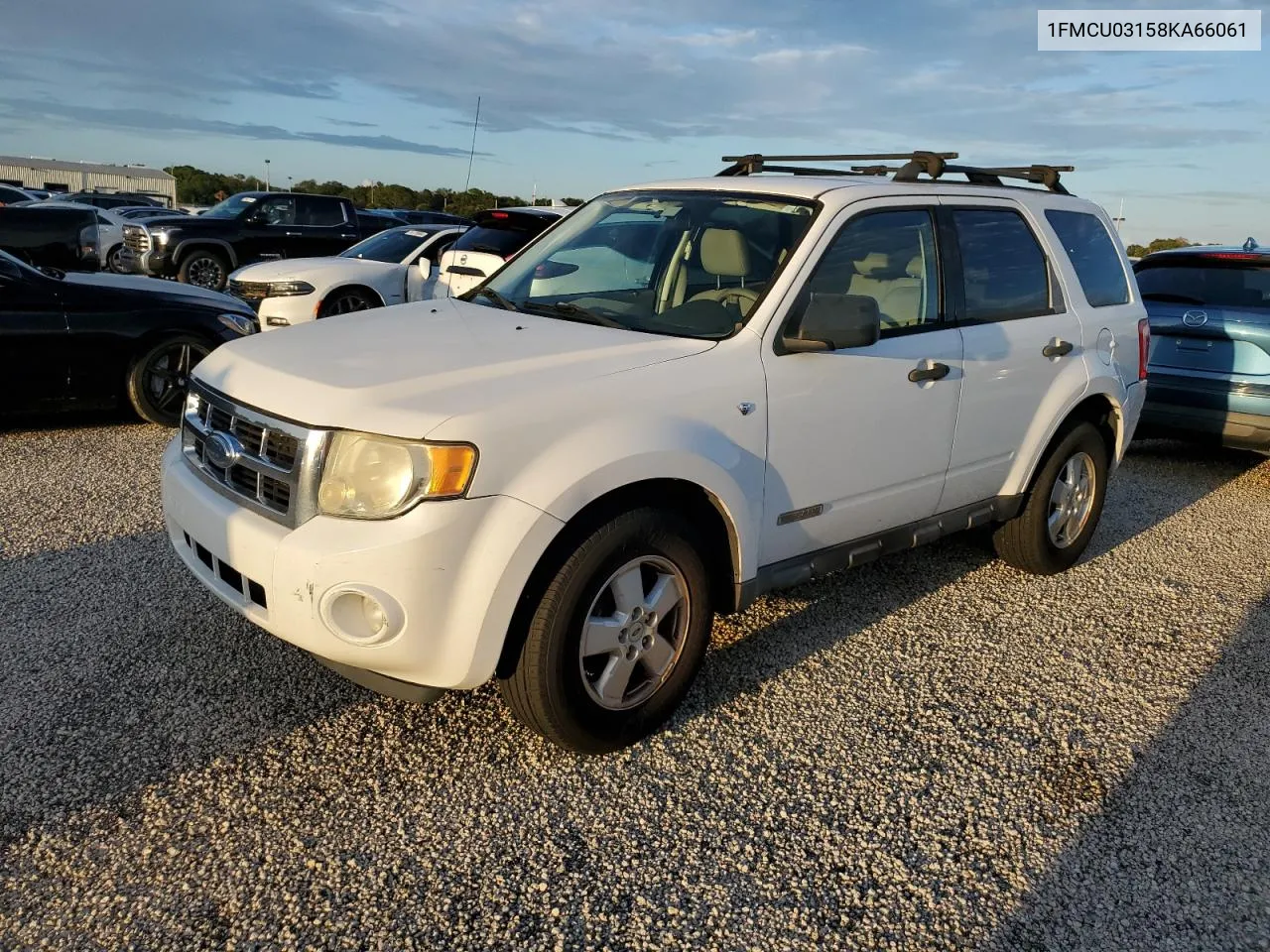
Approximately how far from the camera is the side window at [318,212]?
1625cm

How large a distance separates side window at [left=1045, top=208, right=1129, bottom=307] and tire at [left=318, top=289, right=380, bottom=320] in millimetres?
6862

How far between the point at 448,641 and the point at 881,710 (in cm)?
170

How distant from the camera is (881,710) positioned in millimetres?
3627

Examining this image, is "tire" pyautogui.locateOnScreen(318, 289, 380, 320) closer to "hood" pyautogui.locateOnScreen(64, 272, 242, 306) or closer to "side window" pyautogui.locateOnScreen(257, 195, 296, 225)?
"hood" pyautogui.locateOnScreen(64, 272, 242, 306)

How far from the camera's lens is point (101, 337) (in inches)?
269

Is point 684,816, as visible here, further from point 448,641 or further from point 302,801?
point 302,801

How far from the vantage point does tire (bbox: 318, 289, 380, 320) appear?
979 cm

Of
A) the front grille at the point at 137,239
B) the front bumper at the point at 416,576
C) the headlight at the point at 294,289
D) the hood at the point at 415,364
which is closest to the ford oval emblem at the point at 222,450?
the hood at the point at 415,364

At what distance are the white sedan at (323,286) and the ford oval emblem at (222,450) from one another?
6132 mm

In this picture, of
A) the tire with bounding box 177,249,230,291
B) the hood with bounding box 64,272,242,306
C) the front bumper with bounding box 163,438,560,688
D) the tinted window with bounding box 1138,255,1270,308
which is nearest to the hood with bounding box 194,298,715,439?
the front bumper with bounding box 163,438,560,688

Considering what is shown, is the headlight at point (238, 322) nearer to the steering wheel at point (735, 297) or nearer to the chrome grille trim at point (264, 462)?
the chrome grille trim at point (264, 462)

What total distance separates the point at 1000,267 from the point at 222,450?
3.32 meters

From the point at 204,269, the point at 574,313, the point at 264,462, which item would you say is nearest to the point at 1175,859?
the point at 574,313

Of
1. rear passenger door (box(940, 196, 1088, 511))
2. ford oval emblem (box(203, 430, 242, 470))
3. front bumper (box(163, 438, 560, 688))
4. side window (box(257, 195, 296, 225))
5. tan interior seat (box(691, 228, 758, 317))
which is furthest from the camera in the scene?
side window (box(257, 195, 296, 225))
